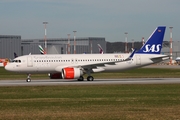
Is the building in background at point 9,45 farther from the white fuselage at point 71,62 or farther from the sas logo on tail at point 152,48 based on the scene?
the sas logo on tail at point 152,48

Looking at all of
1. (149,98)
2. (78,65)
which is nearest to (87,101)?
(149,98)

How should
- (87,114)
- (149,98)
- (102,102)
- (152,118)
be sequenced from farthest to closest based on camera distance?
(149,98)
(102,102)
(87,114)
(152,118)

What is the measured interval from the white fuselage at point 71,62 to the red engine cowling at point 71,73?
175cm

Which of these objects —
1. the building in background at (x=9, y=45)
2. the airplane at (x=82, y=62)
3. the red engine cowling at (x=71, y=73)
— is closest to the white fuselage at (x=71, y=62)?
the airplane at (x=82, y=62)

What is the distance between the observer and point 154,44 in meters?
48.3

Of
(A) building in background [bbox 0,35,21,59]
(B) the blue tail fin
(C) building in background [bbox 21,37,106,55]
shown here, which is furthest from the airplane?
(A) building in background [bbox 0,35,21,59]

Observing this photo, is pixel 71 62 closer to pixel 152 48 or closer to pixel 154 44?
pixel 152 48

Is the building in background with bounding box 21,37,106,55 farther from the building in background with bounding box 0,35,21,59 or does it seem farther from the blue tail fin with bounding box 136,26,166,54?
the blue tail fin with bounding box 136,26,166,54

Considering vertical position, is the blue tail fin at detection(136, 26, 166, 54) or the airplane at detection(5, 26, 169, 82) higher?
the blue tail fin at detection(136, 26, 166, 54)

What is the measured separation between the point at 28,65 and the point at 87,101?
22.1 m

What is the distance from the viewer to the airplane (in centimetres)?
4481

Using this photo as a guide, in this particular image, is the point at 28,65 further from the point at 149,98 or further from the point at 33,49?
the point at 33,49

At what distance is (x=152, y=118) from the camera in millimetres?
16938

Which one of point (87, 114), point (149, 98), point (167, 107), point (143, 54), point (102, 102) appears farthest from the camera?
point (143, 54)
